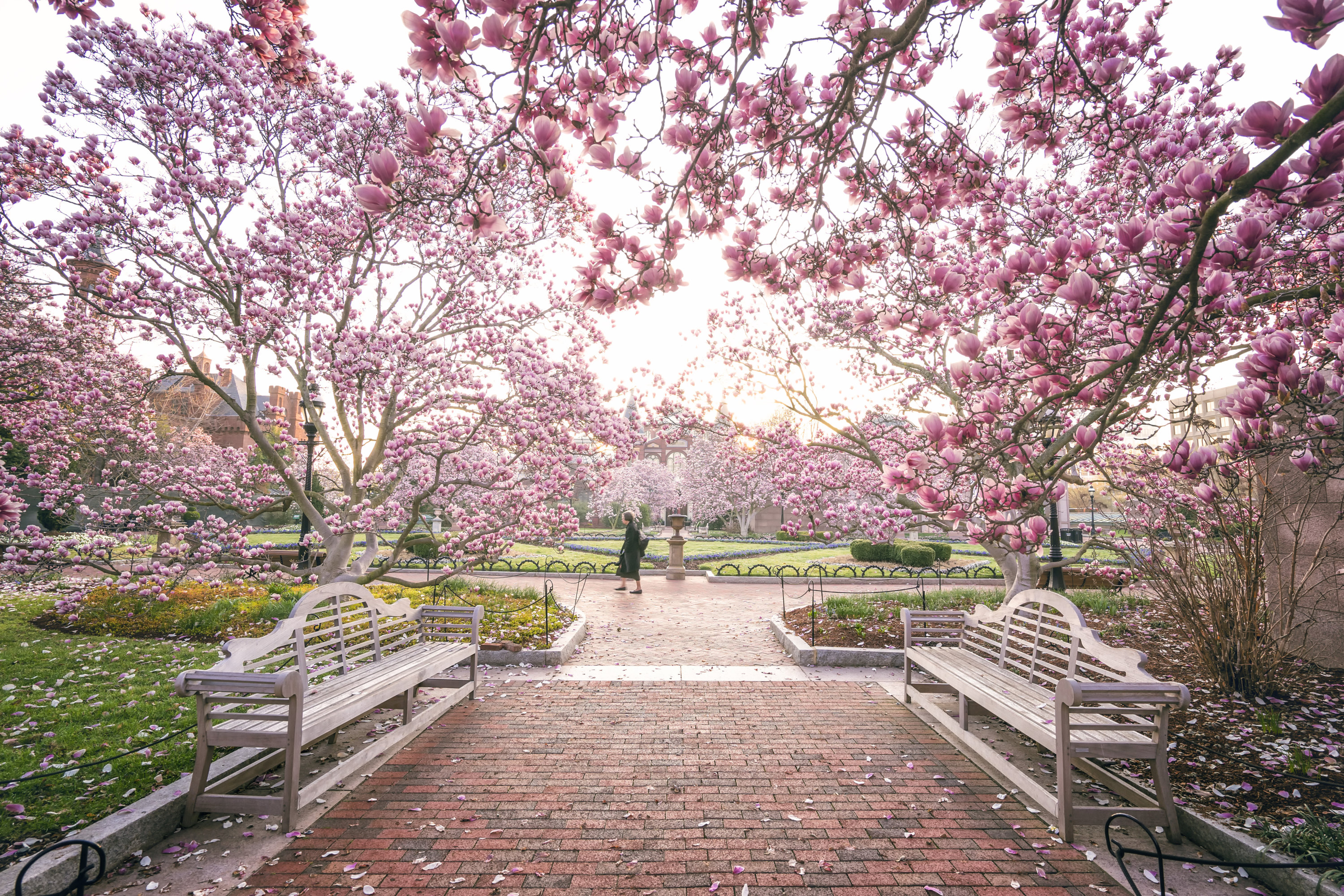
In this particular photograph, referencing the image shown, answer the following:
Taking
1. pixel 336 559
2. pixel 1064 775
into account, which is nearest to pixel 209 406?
pixel 336 559

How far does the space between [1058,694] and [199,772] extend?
5013mm

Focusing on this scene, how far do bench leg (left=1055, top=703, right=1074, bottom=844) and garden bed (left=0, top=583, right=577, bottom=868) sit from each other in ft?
17.5

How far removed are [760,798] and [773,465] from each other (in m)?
7.95

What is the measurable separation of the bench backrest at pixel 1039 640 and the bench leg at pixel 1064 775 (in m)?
0.56

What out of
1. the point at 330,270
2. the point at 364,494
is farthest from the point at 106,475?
the point at 330,270

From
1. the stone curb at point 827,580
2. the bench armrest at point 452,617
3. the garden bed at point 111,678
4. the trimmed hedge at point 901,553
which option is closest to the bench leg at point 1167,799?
the bench armrest at point 452,617

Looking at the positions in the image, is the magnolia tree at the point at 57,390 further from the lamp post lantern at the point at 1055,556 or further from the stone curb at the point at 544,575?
the lamp post lantern at the point at 1055,556

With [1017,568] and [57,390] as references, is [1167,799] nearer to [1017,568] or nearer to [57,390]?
[1017,568]

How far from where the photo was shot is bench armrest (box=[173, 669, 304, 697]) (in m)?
3.43

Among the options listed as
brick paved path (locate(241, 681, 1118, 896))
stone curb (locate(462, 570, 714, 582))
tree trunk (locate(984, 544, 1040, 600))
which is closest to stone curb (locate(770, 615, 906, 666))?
brick paved path (locate(241, 681, 1118, 896))

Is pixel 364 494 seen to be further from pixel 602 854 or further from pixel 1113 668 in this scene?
pixel 1113 668

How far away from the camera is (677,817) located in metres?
→ 3.64

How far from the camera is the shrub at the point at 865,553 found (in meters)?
20.8

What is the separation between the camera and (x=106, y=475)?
777 centimetres
